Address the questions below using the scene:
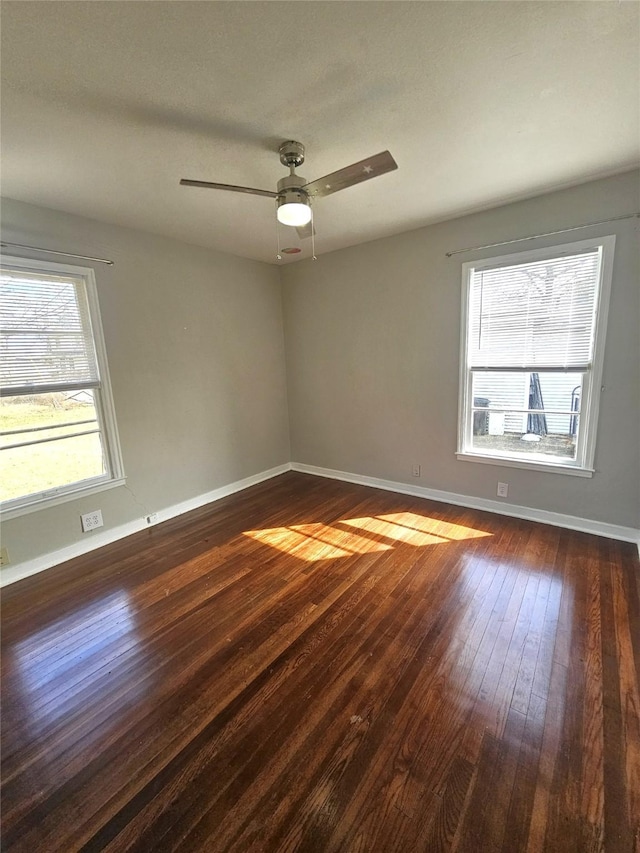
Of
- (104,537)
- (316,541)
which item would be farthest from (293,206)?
(104,537)

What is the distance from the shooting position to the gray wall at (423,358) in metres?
2.55

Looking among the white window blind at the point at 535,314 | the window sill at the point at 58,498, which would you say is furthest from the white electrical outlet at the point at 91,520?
the white window blind at the point at 535,314

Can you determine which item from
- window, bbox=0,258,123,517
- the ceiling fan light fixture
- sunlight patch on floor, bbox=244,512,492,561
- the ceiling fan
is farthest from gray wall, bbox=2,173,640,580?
the ceiling fan light fixture

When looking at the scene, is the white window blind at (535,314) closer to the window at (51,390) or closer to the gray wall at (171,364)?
the gray wall at (171,364)

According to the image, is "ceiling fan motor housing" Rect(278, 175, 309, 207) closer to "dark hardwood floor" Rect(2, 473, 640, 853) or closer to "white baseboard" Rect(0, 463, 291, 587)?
"dark hardwood floor" Rect(2, 473, 640, 853)

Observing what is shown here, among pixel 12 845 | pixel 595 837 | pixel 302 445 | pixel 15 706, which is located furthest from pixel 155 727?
pixel 302 445

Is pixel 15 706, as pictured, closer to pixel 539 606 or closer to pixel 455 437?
pixel 539 606

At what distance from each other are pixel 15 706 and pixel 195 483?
87.0 inches

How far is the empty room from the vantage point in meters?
1.24

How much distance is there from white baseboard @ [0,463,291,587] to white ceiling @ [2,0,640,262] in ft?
8.33

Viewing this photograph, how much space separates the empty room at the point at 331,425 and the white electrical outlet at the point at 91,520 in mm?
49

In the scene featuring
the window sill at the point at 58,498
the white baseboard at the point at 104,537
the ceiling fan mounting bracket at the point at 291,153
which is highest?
the ceiling fan mounting bracket at the point at 291,153

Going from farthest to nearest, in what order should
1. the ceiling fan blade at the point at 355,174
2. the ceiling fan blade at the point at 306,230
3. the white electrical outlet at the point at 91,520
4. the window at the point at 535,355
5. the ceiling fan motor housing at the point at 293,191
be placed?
the white electrical outlet at the point at 91,520, the window at the point at 535,355, the ceiling fan blade at the point at 306,230, the ceiling fan motor housing at the point at 293,191, the ceiling fan blade at the point at 355,174

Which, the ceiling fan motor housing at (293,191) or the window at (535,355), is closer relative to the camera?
the ceiling fan motor housing at (293,191)
